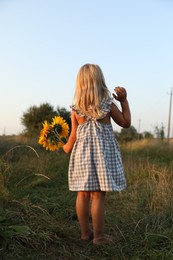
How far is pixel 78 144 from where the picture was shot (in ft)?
9.20

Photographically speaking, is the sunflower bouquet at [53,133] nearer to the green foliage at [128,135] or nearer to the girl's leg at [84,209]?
the girl's leg at [84,209]

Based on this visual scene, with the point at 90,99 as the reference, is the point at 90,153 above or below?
below

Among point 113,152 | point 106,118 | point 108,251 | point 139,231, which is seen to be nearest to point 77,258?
point 108,251

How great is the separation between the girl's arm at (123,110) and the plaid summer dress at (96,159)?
6 cm

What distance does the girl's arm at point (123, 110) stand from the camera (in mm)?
2746

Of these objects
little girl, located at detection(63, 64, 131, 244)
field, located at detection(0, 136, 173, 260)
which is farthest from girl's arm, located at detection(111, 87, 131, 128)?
field, located at detection(0, 136, 173, 260)

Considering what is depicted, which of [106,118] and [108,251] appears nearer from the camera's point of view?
[108,251]

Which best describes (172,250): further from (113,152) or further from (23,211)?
(23,211)

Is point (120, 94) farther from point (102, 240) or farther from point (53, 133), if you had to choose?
point (102, 240)

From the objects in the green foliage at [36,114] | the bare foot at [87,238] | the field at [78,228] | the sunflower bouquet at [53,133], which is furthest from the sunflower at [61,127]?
the green foliage at [36,114]

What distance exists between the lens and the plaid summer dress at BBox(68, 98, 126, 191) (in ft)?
8.76

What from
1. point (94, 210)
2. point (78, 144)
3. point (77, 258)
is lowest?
point (77, 258)

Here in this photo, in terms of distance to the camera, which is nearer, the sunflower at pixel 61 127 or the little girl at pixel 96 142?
the little girl at pixel 96 142

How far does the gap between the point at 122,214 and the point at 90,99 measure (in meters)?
1.45
